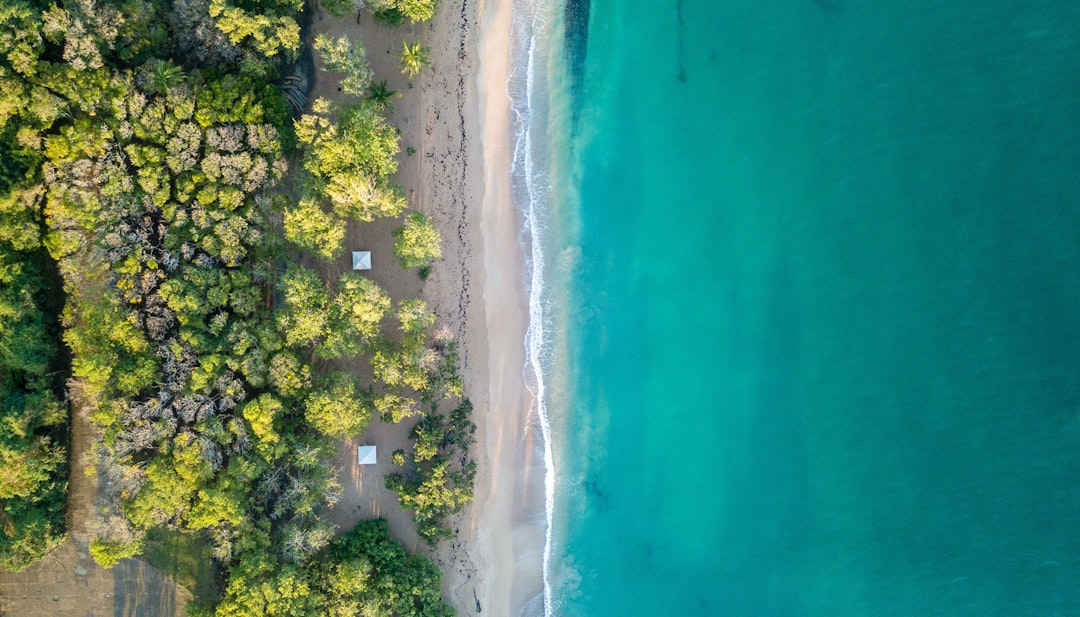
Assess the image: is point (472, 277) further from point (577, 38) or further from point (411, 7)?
point (577, 38)

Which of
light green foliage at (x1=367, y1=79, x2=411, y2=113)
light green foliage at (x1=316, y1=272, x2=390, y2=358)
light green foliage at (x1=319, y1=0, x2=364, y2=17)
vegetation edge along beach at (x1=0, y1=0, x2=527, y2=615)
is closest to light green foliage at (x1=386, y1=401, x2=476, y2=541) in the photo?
vegetation edge along beach at (x1=0, y1=0, x2=527, y2=615)

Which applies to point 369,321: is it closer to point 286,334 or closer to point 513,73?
point 286,334

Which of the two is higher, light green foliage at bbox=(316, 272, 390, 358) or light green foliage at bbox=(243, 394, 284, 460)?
light green foliage at bbox=(316, 272, 390, 358)

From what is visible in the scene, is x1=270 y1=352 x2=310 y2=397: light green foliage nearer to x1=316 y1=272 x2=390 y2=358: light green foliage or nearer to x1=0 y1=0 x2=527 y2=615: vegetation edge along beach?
x1=0 y1=0 x2=527 y2=615: vegetation edge along beach

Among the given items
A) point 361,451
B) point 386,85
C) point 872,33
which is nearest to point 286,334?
point 361,451

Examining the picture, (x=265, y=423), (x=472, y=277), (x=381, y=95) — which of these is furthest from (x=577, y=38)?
(x=265, y=423)

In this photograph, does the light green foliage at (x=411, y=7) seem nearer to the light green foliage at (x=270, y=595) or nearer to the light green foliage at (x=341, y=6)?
the light green foliage at (x=341, y=6)
